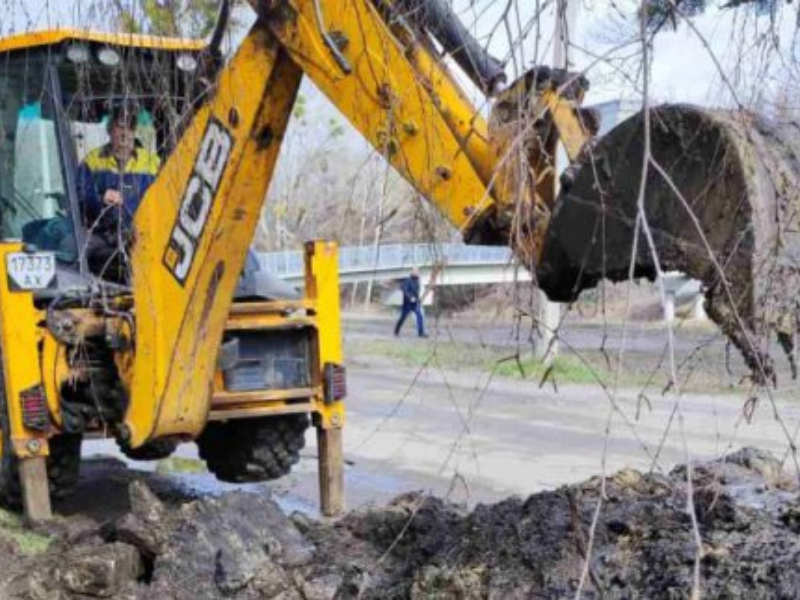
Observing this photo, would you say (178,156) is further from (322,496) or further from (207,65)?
(322,496)

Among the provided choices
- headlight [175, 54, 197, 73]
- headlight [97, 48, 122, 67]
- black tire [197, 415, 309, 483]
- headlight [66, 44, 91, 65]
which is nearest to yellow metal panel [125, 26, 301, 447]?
headlight [175, 54, 197, 73]

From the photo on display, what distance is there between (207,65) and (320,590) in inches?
81.2

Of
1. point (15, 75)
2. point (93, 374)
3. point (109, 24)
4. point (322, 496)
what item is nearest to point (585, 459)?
point (322, 496)

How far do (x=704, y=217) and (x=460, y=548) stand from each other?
5.91 feet

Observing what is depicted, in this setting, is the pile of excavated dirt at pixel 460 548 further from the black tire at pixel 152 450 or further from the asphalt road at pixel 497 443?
the asphalt road at pixel 497 443

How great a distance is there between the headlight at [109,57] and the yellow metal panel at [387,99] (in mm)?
643

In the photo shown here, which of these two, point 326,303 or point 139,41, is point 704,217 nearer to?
point 139,41

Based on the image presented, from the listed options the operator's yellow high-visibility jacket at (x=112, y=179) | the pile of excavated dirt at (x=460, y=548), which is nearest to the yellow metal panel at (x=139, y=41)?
the operator's yellow high-visibility jacket at (x=112, y=179)

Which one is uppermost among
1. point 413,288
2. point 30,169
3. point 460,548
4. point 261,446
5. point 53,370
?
point 30,169

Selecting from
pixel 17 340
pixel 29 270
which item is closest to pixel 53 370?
pixel 17 340

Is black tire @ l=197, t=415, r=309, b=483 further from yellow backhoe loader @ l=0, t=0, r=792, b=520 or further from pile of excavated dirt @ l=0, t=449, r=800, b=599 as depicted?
pile of excavated dirt @ l=0, t=449, r=800, b=599

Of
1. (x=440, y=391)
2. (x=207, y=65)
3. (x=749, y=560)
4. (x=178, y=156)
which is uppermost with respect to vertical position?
(x=207, y=65)

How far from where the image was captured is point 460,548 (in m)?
4.01

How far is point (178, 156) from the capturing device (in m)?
4.53
